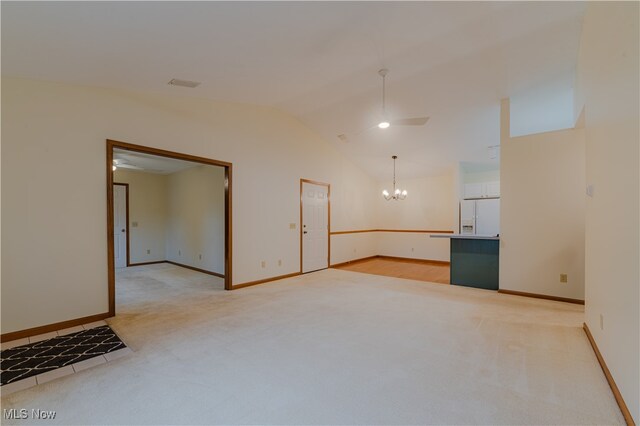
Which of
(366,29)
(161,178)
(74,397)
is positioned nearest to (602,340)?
(366,29)

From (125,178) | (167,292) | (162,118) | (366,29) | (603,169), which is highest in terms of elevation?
(366,29)

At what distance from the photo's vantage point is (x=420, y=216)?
27.4ft

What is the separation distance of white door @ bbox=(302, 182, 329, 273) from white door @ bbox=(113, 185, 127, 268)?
15.0 feet

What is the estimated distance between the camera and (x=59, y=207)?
3092 millimetres

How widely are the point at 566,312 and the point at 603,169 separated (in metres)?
2.24

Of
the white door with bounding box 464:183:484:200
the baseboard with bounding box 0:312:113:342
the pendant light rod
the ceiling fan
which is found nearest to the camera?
the baseboard with bounding box 0:312:113:342

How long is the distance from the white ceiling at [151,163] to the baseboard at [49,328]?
3.06 metres

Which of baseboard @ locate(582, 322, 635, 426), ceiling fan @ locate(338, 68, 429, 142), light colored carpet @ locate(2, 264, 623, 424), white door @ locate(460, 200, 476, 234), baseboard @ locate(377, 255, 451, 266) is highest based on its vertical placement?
ceiling fan @ locate(338, 68, 429, 142)

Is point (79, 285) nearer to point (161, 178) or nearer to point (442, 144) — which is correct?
point (161, 178)

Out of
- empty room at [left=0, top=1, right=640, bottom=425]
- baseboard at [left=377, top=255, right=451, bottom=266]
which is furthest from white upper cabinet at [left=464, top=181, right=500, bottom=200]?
baseboard at [left=377, top=255, right=451, bottom=266]

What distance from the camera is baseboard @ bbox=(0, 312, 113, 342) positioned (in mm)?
2812

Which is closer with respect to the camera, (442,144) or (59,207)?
(59,207)

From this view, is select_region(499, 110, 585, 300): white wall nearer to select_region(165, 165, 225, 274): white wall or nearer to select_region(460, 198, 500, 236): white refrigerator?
select_region(460, 198, 500, 236): white refrigerator

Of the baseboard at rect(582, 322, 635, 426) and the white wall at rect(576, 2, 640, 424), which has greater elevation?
the white wall at rect(576, 2, 640, 424)
